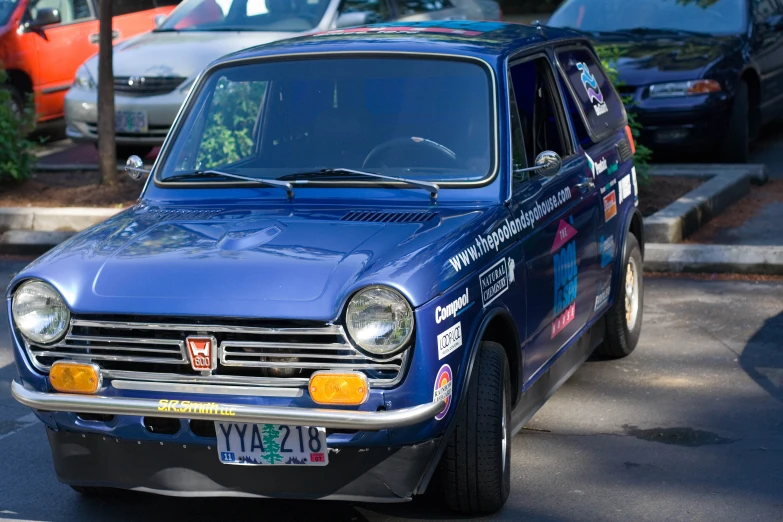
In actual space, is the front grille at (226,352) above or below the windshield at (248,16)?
above

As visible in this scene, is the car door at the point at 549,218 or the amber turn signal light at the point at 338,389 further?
the car door at the point at 549,218

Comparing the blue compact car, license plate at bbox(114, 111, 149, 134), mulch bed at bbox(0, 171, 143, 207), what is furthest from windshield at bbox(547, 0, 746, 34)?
the blue compact car

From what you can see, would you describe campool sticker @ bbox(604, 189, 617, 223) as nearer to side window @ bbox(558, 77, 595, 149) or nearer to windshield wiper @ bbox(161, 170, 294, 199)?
side window @ bbox(558, 77, 595, 149)

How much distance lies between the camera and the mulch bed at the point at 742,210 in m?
9.57

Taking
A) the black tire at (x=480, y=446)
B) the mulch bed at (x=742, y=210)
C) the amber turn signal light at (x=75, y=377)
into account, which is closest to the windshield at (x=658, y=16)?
the mulch bed at (x=742, y=210)

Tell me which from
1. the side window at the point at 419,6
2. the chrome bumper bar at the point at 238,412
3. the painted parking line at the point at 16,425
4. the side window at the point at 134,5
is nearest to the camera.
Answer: the chrome bumper bar at the point at 238,412

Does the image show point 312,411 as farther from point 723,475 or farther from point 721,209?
point 721,209

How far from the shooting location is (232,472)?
427cm

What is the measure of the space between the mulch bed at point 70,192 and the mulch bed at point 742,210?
4.61m

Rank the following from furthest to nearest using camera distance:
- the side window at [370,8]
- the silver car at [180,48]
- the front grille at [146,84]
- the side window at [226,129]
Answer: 1. the side window at [370,8]
2. the front grille at [146,84]
3. the silver car at [180,48]
4. the side window at [226,129]

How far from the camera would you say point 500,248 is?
4.77 m

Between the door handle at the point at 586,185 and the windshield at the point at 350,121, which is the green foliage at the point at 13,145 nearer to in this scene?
the windshield at the point at 350,121

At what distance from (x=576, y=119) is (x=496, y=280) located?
A: 176 centimetres

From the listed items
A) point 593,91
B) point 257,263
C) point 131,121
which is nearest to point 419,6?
point 131,121
